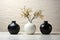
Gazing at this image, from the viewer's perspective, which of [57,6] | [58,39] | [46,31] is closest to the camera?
[58,39]

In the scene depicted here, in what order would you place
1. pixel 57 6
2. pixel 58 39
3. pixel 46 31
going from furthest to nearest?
pixel 57 6 → pixel 46 31 → pixel 58 39

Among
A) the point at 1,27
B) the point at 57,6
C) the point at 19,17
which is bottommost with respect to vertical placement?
the point at 1,27

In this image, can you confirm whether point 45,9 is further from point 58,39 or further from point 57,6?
point 58,39

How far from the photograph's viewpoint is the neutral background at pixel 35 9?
2.56 meters

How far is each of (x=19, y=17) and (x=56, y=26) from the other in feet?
2.09

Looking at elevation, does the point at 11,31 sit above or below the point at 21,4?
below

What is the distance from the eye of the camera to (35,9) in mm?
2566

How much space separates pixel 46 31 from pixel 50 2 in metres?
0.58

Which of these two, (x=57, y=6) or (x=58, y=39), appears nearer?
(x=58, y=39)

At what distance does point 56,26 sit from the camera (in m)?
2.57

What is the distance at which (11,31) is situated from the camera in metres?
2.21

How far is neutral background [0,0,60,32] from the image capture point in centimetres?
256

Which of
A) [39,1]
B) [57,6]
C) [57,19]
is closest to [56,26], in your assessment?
[57,19]

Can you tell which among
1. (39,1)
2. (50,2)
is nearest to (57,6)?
(50,2)
